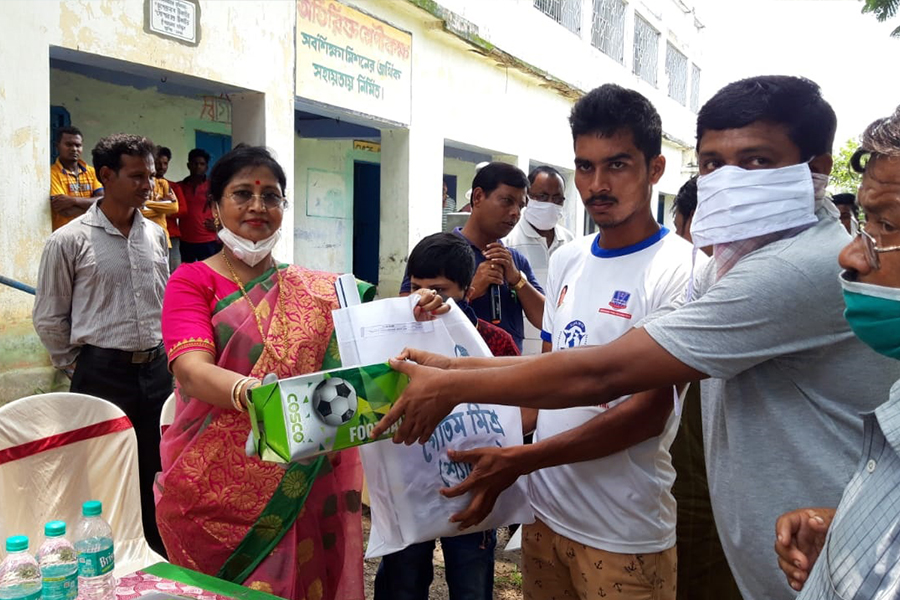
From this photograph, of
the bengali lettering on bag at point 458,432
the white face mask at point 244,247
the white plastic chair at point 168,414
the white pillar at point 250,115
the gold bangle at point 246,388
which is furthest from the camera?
the white pillar at point 250,115

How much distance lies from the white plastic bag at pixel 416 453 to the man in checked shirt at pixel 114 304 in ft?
6.21

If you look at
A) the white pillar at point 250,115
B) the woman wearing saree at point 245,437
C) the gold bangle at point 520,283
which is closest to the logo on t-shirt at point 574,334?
the woman wearing saree at point 245,437

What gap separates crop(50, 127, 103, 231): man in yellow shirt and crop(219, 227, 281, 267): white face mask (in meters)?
3.27

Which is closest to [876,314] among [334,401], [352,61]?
[334,401]

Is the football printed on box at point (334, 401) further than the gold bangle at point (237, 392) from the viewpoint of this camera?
No

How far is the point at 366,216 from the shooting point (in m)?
12.4

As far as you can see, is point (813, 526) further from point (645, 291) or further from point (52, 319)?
point (52, 319)

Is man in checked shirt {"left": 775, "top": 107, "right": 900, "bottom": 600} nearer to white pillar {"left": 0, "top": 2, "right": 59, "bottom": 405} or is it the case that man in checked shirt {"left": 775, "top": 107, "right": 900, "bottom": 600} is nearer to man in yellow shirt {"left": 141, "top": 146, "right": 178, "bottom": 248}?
white pillar {"left": 0, "top": 2, "right": 59, "bottom": 405}

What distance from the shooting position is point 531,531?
2023 mm

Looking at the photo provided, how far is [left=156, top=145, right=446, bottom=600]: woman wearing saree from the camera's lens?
80.1 inches

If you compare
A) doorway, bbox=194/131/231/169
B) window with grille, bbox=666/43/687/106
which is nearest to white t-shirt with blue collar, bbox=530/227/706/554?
doorway, bbox=194/131/231/169

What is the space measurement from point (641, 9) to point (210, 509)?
745 inches

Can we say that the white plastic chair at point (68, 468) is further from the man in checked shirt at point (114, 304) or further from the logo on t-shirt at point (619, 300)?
the logo on t-shirt at point (619, 300)

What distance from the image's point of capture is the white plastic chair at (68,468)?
213cm
